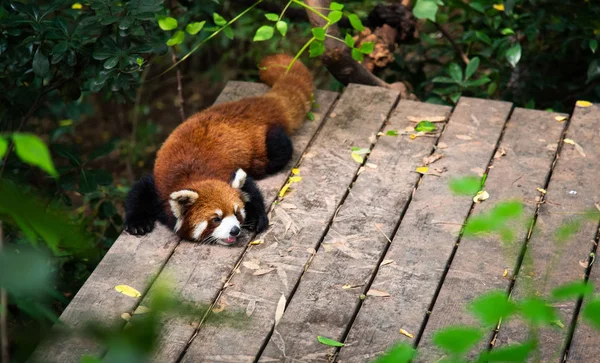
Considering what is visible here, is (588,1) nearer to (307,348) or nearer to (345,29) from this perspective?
(345,29)

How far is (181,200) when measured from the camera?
3.18m

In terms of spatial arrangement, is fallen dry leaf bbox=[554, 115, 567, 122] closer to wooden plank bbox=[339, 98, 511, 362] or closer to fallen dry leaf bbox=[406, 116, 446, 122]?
wooden plank bbox=[339, 98, 511, 362]

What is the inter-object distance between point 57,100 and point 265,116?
166 cm

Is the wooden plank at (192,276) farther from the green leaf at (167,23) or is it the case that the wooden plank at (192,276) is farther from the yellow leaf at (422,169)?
the green leaf at (167,23)

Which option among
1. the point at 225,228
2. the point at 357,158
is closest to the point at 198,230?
the point at 225,228

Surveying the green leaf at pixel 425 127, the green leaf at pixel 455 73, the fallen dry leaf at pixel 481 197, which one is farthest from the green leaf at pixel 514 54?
the fallen dry leaf at pixel 481 197

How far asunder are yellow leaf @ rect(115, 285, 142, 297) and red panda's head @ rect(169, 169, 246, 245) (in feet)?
1.29

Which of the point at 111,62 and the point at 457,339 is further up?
the point at 457,339

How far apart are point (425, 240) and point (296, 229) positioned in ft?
1.75

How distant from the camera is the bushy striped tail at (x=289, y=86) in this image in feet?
12.7

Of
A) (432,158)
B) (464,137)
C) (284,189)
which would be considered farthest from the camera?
(464,137)

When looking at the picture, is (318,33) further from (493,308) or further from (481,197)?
(493,308)

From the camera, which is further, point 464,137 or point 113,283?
point 464,137

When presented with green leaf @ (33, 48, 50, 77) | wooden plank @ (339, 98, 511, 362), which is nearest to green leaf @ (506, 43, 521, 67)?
wooden plank @ (339, 98, 511, 362)
